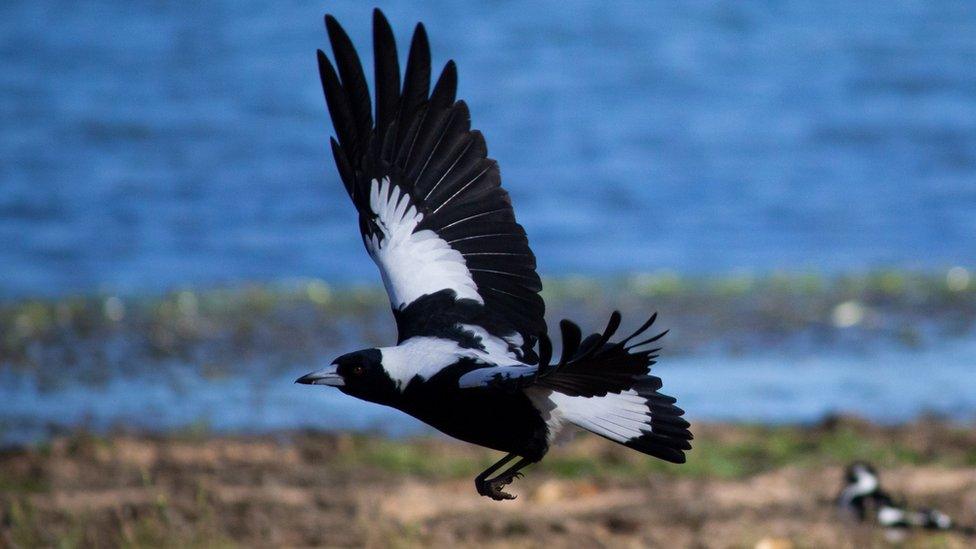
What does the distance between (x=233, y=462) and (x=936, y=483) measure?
10.3 feet

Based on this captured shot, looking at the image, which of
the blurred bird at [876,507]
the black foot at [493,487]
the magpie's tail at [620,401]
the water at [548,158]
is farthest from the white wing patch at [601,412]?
the water at [548,158]

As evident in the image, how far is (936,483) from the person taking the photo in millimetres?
6852

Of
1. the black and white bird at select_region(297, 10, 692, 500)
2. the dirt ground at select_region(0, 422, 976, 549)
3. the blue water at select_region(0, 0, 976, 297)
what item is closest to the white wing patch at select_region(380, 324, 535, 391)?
the black and white bird at select_region(297, 10, 692, 500)

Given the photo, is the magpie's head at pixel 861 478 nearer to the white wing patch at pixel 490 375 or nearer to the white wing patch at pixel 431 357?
the white wing patch at pixel 431 357

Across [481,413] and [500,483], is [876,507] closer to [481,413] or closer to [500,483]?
[500,483]

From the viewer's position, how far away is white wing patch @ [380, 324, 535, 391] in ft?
13.5

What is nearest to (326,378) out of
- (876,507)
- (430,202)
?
(430,202)

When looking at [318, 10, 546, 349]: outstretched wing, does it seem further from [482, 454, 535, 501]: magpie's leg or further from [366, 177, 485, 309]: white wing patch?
[482, 454, 535, 501]: magpie's leg

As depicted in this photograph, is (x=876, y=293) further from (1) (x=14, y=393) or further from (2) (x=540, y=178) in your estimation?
(1) (x=14, y=393)

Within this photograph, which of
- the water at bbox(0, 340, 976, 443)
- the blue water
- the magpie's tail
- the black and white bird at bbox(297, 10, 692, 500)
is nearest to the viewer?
the magpie's tail

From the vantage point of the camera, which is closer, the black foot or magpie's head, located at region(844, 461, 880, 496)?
the black foot

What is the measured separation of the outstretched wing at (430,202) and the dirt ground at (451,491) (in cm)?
118

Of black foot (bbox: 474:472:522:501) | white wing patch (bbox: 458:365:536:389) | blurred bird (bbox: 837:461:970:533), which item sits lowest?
black foot (bbox: 474:472:522:501)

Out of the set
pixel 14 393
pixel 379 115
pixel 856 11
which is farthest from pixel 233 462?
pixel 856 11
